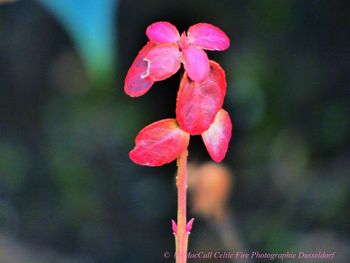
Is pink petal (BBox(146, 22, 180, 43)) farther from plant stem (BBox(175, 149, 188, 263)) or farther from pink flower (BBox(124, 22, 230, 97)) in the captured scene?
plant stem (BBox(175, 149, 188, 263))

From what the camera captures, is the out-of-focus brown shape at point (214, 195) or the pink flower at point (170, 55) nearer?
the pink flower at point (170, 55)

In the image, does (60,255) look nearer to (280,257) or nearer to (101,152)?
(101,152)

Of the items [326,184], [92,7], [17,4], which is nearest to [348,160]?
[326,184]

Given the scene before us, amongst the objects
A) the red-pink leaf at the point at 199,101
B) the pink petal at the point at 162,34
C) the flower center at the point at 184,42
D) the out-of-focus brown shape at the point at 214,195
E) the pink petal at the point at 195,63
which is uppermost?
the pink petal at the point at 162,34

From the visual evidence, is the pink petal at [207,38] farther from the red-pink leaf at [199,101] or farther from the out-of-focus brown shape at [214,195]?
the out-of-focus brown shape at [214,195]

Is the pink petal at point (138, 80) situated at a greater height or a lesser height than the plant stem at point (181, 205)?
greater

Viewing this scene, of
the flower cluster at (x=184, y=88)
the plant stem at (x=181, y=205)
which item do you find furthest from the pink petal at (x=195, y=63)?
the plant stem at (x=181, y=205)

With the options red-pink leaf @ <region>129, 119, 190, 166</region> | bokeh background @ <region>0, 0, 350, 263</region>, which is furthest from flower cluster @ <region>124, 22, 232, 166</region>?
bokeh background @ <region>0, 0, 350, 263</region>
